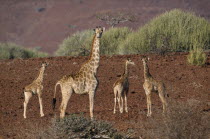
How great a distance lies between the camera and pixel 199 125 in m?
9.38

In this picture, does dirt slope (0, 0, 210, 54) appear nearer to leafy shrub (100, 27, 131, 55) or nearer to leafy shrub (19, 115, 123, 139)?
leafy shrub (100, 27, 131, 55)

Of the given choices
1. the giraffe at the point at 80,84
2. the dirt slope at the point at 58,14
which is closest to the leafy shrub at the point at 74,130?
the giraffe at the point at 80,84

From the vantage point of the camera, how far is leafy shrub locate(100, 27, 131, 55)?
24781mm

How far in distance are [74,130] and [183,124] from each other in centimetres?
179

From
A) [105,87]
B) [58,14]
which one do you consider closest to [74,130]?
[105,87]

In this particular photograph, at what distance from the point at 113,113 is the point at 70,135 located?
131 inches

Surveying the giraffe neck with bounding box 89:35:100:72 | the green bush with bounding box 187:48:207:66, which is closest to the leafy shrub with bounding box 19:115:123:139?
the giraffe neck with bounding box 89:35:100:72

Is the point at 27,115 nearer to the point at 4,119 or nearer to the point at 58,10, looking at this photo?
the point at 4,119

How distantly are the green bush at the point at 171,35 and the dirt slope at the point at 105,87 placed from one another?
1.91 m

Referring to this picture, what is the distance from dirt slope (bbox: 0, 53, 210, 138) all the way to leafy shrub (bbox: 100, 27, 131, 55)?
4.05 meters

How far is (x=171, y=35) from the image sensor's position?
22.8 meters

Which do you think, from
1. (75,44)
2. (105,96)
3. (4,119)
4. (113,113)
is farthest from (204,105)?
(75,44)

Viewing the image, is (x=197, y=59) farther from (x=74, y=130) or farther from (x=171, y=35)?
(x=74, y=130)

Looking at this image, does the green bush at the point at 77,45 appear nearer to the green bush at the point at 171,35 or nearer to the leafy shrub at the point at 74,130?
the green bush at the point at 171,35
